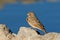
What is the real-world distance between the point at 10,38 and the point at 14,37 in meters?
0.15

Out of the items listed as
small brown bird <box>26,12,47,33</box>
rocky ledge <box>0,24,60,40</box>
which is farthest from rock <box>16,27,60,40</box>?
small brown bird <box>26,12,47,33</box>

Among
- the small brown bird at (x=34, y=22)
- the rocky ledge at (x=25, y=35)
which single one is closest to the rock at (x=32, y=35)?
the rocky ledge at (x=25, y=35)

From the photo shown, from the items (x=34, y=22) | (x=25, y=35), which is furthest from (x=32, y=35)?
(x=34, y=22)

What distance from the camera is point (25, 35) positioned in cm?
1563

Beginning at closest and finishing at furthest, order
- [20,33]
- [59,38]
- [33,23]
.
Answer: [59,38] → [20,33] → [33,23]

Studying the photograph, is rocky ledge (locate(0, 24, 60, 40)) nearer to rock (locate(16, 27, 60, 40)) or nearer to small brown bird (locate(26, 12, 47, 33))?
rock (locate(16, 27, 60, 40))

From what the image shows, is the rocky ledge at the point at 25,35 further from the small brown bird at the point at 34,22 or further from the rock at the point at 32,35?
the small brown bird at the point at 34,22

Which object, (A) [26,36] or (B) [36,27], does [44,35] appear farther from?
(B) [36,27]

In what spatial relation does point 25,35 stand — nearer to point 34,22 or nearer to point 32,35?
point 32,35

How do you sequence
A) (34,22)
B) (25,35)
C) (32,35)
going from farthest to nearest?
(34,22), (25,35), (32,35)

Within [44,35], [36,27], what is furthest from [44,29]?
[44,35]

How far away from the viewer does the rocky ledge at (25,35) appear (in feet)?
49.1

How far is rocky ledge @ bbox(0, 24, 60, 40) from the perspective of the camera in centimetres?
1496

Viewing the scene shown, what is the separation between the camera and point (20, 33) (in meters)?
15.9
